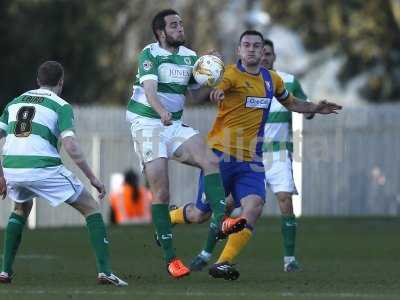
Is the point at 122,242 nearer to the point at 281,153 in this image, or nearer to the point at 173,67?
the point at 281,153

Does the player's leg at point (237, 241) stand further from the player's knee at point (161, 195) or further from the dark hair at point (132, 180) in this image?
the dark hair at point (132, 180)

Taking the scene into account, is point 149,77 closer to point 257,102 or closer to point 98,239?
point 257,102

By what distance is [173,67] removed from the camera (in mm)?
12422

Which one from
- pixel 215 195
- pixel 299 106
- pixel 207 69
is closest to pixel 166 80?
pixel 207 69

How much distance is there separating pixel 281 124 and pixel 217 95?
2.96m

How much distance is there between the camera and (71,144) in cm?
1106

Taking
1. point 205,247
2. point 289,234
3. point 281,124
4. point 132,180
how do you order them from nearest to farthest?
point 205,247 → point 289,234 → point 281,124 → point 132,180

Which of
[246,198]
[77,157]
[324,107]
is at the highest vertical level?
[324,107]

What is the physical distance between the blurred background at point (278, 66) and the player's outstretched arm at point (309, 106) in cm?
1122

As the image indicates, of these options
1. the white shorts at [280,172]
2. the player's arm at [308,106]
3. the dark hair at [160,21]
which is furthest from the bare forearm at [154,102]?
the white shorts at [280,172]

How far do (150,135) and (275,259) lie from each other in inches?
159

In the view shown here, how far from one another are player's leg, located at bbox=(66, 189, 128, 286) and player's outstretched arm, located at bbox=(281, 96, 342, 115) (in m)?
3.03

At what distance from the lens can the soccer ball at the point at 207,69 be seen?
1230 cm

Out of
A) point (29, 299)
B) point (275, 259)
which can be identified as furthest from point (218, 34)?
point (29, 299)
